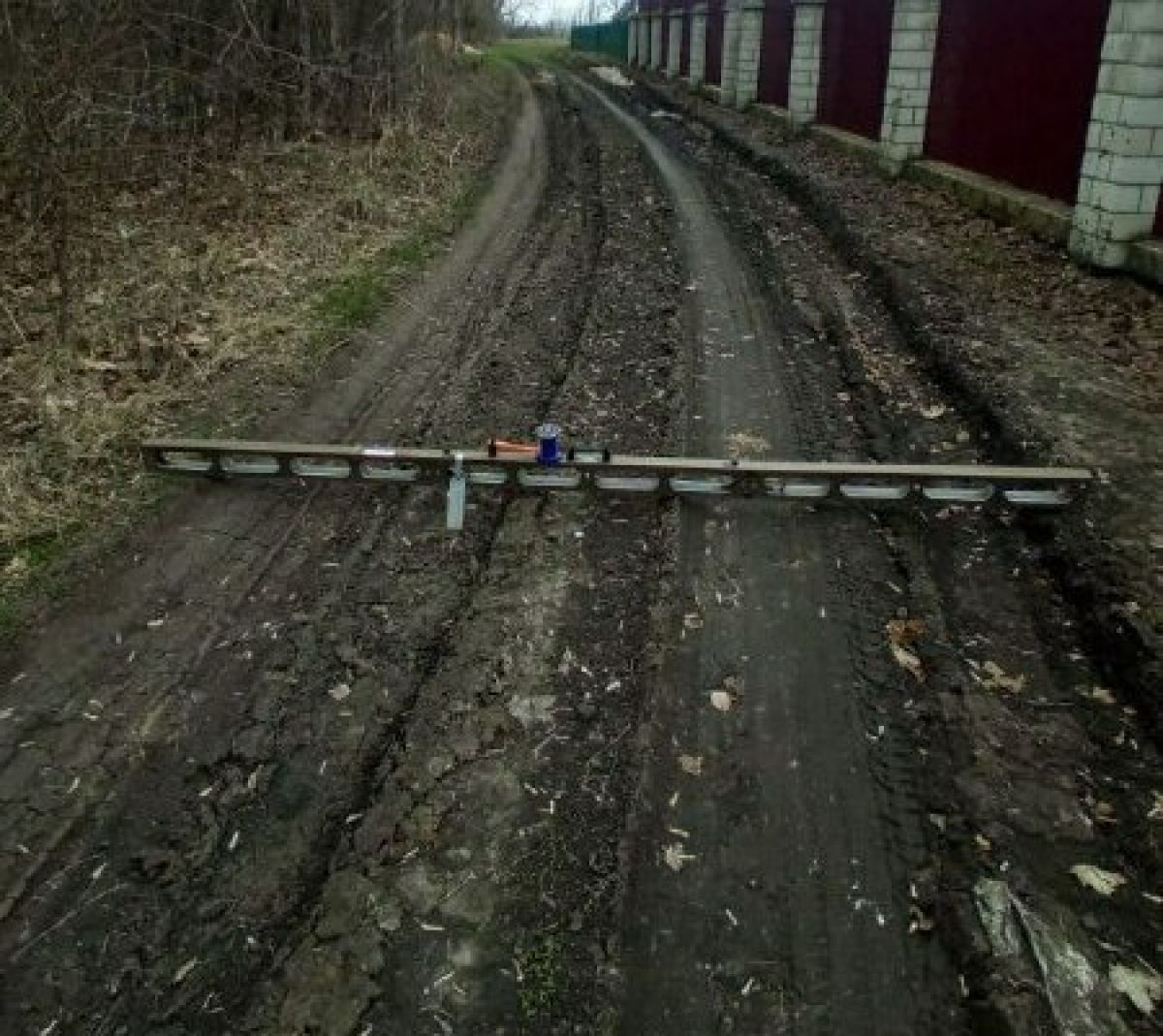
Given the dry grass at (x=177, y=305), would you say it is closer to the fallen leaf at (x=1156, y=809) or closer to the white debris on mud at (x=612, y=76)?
the fallen leaf at (x=1156, y=809)

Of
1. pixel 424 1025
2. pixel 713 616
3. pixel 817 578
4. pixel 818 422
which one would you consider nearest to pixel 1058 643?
pixel 817 578

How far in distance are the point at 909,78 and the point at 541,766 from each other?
14.1 metres

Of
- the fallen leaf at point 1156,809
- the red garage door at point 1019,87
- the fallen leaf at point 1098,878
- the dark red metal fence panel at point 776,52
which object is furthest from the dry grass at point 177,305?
the dark red metal fence panel at point 776,52

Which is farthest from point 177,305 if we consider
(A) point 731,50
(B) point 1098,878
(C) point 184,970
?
(A) point 731,50

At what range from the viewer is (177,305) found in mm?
8039

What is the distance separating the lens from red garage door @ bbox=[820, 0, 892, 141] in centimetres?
1592

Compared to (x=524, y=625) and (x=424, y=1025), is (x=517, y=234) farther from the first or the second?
(x=424, y=1025)

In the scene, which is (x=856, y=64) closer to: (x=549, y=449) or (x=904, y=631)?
(x=549, y=449)

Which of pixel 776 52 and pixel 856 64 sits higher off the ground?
pixel 776 52

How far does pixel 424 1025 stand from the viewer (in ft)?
8.91

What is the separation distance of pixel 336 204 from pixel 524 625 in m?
9.18

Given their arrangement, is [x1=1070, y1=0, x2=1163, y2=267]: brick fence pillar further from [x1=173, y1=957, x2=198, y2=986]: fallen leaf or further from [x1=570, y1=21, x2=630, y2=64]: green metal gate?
[x1=570, y1=21, x2=630, y2=64]: green metal gate

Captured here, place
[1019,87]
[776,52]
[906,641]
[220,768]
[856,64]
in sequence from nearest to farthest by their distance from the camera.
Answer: [220,768]
[906,641]
[1019,87]
[856,64]
[776,52]

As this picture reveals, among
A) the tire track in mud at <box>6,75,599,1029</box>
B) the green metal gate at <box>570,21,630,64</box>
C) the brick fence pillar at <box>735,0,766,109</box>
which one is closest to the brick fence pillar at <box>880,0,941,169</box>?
the brick fence pillar at <box>735,0,766,109</box>
